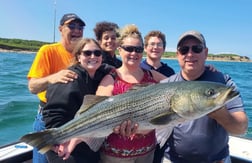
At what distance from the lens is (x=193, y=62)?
3613 millimetres

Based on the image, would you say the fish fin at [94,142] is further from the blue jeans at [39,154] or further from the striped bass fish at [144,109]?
the blue jeans at [39,154]

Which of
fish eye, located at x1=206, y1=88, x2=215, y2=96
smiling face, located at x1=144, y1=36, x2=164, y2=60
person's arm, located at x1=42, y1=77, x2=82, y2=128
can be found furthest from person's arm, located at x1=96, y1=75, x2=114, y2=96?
smiling face, located at x1=144, y1=36, x2=164, y2=60

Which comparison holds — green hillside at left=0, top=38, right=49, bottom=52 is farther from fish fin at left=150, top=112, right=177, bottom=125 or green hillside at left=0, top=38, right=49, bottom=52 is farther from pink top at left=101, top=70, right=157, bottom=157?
fish fin at left=150, top=112, right=177, bottom=125

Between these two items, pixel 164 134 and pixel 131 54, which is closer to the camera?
pixel 164 134

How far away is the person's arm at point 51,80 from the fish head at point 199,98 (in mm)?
1290

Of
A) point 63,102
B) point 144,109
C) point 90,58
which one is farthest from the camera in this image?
Result: point 90,58

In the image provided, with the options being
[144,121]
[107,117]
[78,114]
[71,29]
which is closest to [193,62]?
[144,121]

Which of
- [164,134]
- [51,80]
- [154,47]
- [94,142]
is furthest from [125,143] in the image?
[154,47]

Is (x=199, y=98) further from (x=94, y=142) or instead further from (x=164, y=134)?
(x=94, y=142)

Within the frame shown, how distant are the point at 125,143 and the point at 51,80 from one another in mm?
1177

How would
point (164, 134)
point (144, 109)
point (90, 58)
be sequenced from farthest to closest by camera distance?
1. point (90, 58)
2. point (164, 134)
3. point (144, 109)

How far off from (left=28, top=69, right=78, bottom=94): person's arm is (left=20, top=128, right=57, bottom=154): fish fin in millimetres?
694

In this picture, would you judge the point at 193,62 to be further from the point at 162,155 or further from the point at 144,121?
the point at 162,155

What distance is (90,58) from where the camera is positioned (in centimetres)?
409
